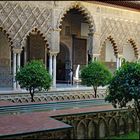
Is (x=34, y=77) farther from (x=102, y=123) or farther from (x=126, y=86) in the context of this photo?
(x=126, y=86)

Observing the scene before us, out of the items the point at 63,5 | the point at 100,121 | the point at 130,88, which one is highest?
A: the point at 63,5

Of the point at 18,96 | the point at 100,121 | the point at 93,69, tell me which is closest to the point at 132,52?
the point at 93,69

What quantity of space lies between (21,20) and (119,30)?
7.15 m

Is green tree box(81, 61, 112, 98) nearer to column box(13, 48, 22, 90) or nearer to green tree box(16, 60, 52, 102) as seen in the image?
green tree box(16, 60, 52, 102)

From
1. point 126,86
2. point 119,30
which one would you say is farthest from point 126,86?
point 119,30

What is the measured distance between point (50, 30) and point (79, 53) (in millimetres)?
6525

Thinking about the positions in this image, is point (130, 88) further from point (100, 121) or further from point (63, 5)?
point (63, 5)

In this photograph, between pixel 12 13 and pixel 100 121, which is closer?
pixel 100 121

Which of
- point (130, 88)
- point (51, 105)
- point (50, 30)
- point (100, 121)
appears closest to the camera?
point (130, 88)

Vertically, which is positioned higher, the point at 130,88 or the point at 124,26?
the point at 124,26

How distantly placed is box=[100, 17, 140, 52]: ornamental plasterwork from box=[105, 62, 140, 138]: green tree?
12278 mm

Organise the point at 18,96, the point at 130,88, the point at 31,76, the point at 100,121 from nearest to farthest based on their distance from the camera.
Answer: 1. the point at 130,88
2. the point at 100,121
3. the point at 31,76
4. the point at 18,96

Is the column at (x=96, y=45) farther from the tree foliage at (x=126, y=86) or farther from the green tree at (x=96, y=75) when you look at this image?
the tree foliage at (x=126, y=86)

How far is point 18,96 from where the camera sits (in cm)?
1636
